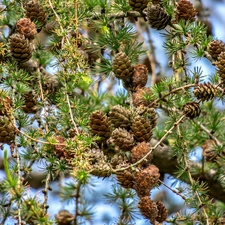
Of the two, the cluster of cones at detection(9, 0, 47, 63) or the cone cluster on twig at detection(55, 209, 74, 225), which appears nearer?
the cluster of cones at detection(9, 0, 47, 63)

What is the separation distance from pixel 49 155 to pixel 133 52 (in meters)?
0.36

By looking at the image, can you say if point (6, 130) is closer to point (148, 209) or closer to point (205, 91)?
point (148, 209)

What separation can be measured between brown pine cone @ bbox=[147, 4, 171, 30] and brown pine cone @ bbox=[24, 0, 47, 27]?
0.86 ft

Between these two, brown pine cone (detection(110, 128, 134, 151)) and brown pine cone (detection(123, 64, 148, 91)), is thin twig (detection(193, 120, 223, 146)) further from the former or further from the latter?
brown pine cone (detection(110, 128, 134, 151))

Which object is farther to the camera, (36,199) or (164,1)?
(164,1)

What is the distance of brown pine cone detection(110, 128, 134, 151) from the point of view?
1.23 meters

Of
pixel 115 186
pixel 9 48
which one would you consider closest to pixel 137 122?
pixel 115 186

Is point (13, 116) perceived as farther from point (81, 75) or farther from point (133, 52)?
point (133, 52)

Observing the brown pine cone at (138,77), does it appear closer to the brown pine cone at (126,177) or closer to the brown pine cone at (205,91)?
the brown pine cone at (205,91)

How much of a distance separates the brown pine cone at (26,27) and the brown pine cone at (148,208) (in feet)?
1.63

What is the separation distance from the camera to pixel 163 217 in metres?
1.22

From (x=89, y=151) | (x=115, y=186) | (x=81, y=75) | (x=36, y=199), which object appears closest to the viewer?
(x=36, y=199)

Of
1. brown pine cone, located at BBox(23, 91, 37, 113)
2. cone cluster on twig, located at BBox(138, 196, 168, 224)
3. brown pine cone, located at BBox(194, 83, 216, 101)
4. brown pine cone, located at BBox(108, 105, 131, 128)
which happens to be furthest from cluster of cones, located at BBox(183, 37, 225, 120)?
brown pine cone, located at BBox(23, 91, 37, 113)

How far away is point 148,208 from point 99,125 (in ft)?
0.72
